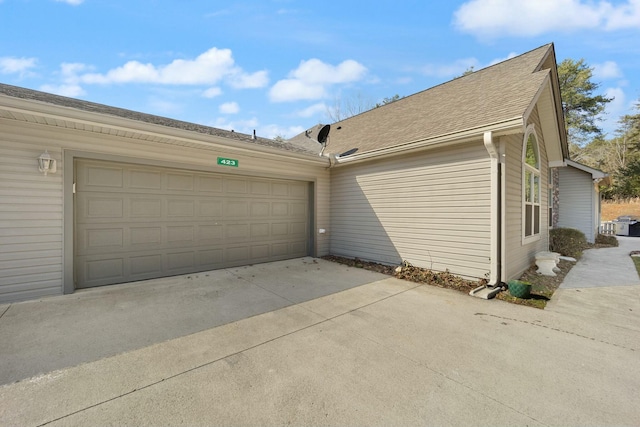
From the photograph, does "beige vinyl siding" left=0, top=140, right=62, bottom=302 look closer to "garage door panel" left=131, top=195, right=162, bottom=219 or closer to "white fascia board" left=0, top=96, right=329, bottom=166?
"white fascia board" left=0, top=96, right=329, bottom=166

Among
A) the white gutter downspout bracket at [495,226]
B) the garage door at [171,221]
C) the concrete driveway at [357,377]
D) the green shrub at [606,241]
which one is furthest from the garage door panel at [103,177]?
the green shrub at [606,241]

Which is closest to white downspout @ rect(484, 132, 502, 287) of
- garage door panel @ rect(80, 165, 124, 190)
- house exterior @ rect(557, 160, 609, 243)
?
garage door panel @ rect(80, 165, 124, 190)

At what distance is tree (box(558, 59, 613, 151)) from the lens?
19.2 meters

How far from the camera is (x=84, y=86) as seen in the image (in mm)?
8203

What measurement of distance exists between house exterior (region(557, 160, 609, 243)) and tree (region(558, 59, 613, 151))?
11808 mm

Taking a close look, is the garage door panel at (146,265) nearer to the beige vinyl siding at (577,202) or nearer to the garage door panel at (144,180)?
the garage door panel at (144,180)

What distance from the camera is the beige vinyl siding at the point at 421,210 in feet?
16.9

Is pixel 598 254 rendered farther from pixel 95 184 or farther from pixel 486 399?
pixel 95 184

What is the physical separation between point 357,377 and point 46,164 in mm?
5468

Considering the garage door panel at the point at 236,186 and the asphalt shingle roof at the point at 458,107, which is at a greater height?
the asphalt shingle roof at the point at 458,107

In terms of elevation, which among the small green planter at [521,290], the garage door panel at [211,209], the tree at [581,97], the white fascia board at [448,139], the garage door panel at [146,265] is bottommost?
the small green planter at [521,290]

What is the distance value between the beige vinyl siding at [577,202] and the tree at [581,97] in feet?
38.7

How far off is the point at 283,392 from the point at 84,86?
10601 mm

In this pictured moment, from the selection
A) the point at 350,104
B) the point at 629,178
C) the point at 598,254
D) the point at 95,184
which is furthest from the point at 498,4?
the point at 629,178
